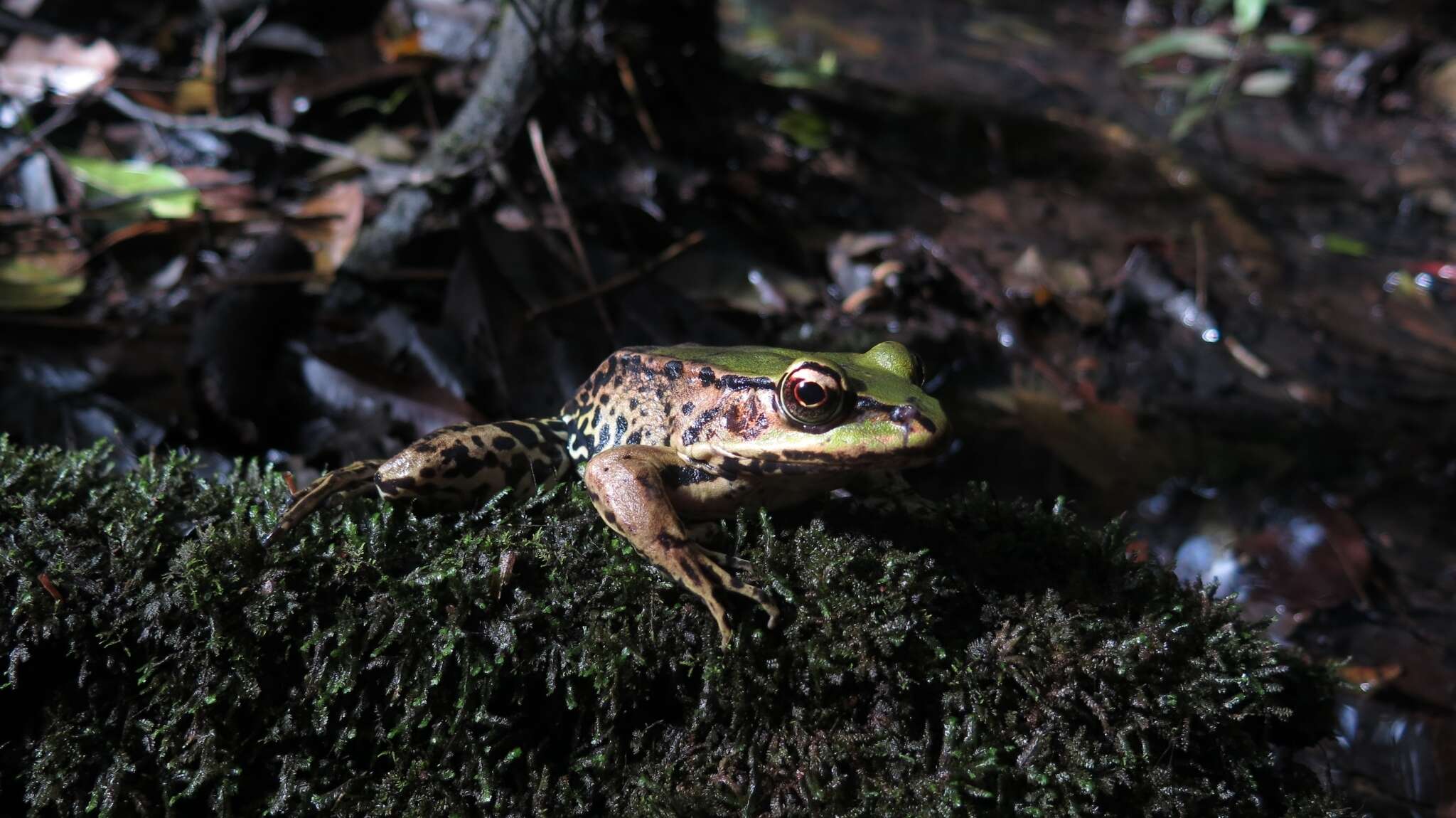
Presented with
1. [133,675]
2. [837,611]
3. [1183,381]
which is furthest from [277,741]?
[1183,381]

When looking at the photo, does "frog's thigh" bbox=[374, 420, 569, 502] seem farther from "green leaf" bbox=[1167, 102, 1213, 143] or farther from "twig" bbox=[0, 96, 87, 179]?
"green leaf" bbox=[1167, 102, 1213, 143]

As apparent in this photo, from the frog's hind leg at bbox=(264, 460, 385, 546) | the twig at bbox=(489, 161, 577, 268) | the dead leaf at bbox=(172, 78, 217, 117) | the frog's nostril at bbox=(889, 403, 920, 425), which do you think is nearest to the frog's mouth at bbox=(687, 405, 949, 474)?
the frog's nostril at bbox=(889, 403, 920, 425)

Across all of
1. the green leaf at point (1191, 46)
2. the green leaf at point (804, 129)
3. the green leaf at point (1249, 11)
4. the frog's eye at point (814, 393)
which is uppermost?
the frog's eye at point (814, 393)

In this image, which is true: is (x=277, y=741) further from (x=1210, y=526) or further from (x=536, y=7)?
(x=1210, y=526)

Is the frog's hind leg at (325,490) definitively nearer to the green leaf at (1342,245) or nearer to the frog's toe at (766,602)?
the frog's toe at (766,602)

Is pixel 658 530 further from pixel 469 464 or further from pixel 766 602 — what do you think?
pixel 469 464

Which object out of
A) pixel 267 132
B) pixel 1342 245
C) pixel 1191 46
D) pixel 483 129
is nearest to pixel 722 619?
pixel 483 129

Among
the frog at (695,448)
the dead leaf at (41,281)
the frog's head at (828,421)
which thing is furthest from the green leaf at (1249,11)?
the dead leaf at (41,281)
